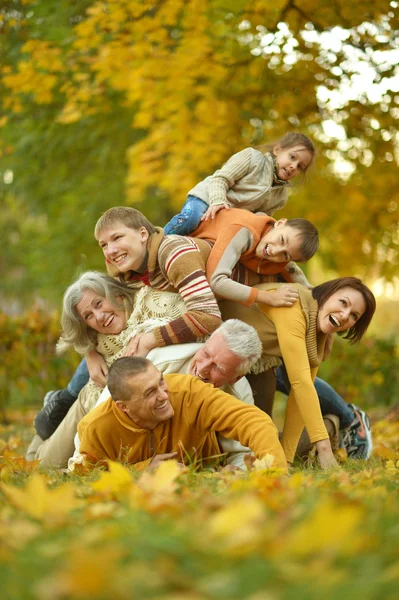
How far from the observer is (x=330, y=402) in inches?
185

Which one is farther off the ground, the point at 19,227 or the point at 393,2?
the point at 393,2

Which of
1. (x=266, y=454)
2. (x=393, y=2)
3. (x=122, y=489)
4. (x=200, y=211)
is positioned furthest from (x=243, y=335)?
(x=393, y=2)

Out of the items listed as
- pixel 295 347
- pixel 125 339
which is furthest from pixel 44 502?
pixel 125 339

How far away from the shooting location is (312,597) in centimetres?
115

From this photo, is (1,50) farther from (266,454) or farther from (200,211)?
(266,454)

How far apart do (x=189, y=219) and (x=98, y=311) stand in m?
0.71

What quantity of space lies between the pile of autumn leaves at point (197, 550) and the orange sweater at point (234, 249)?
6.36 ft

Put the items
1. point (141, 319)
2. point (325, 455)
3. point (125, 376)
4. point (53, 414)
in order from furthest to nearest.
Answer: point (53, 414) → point (141, 319) → point (325, 455) → point (125, 376)

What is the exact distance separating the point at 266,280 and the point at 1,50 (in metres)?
5.81

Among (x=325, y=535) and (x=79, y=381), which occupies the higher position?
(x=325, y=535)

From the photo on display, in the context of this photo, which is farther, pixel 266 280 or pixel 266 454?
pixel 266 280

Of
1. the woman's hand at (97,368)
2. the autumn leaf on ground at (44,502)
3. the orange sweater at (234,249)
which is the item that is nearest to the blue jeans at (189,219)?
the orange sweater at (234,249)

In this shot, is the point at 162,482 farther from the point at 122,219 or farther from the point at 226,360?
the point at 122,219

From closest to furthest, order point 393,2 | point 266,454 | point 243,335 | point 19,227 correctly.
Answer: point 266,454
point 243,335
point 393,2
point 19,227
